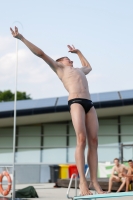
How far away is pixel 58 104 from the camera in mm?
31312

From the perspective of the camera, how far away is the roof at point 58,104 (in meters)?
30.8

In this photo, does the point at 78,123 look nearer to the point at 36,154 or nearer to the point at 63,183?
the point at 63,183

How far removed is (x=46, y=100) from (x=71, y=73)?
26.0m

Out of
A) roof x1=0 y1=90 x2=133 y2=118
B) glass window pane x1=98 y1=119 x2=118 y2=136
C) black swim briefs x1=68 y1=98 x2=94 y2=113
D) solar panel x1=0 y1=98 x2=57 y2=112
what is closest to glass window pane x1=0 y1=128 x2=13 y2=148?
solar panel x1=0 y1=98 x2=57 y2=112

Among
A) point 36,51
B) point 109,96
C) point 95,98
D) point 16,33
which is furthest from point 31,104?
point 36,51

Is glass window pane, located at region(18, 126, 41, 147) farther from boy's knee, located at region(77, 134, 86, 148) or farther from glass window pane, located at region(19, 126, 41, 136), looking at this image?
boy's knee, located at region(77, 134, 86, 148)

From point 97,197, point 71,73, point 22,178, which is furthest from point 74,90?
point 22,178

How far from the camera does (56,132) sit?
110 feet

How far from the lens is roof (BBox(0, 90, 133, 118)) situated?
30.8 metres

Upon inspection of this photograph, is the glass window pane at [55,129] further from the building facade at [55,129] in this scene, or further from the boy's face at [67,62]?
the boy's face at [67,62]

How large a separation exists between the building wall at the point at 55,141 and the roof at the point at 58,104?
2099 mm

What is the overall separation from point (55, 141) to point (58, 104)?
3.25 m

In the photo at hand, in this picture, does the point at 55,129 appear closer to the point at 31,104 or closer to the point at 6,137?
the point at 31,104

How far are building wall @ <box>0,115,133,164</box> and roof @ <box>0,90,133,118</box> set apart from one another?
2.10m
